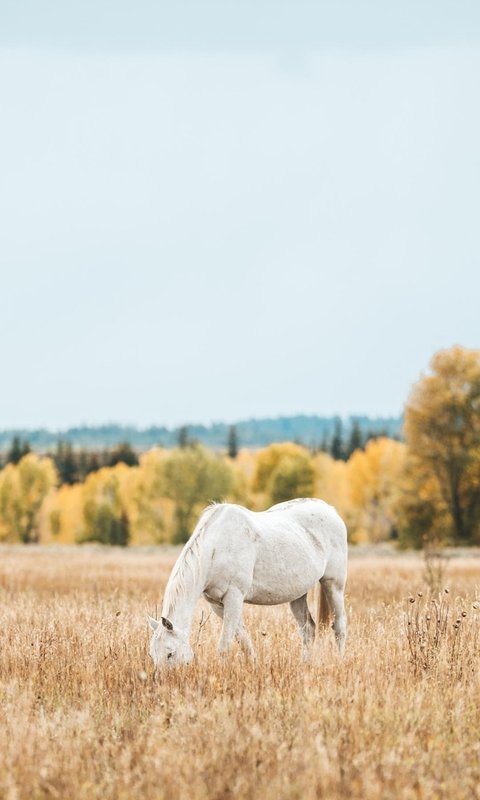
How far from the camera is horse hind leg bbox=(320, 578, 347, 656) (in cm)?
1149

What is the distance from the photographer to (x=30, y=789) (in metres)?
6.07

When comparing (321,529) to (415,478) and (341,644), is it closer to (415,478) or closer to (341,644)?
(341,644)

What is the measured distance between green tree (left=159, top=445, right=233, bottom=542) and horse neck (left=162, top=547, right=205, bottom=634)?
242 feet

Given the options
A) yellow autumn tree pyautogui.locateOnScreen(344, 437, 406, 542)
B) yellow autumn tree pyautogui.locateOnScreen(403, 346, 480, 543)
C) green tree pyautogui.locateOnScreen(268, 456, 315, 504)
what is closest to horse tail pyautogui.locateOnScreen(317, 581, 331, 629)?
yellow autumn tree pyautogui.locateOnScreen(403, 346, 480, 543)

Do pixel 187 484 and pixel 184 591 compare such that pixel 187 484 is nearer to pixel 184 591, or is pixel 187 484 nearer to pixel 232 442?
pixel 184 591

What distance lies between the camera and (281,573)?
415 inches

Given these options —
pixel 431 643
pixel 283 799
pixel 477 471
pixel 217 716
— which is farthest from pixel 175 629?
pixel 477 471

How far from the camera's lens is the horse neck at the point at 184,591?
368 inches

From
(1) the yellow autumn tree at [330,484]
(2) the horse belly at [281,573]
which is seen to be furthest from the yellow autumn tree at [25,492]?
(2) the horse belly at [281,573]

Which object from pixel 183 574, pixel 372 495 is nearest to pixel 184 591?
pixel 183 574

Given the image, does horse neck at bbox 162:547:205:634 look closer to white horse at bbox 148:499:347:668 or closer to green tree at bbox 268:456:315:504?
white horse at bbox 148:499:347:668

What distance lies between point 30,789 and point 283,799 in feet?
5.20

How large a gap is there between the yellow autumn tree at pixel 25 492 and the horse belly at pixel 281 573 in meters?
92.0

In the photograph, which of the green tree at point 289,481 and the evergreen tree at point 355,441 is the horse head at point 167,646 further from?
the evergreen tree at point 355,441
